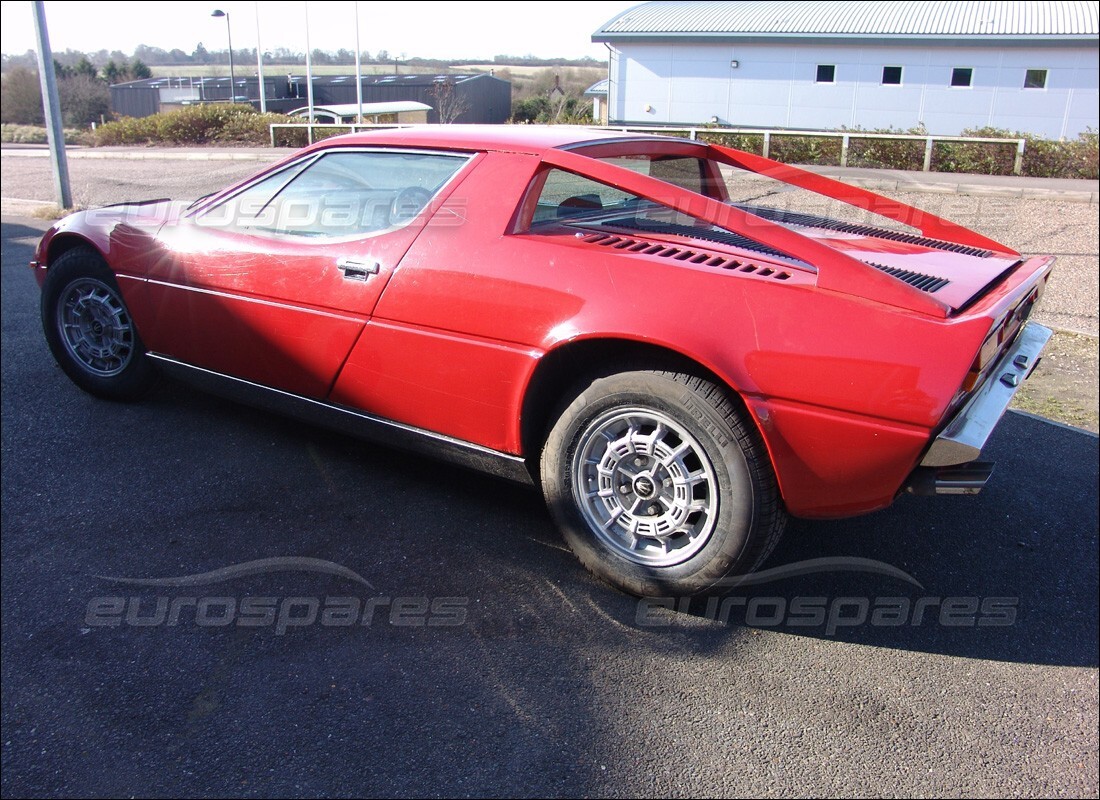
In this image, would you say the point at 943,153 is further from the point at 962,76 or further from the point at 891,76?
the point at 962,76

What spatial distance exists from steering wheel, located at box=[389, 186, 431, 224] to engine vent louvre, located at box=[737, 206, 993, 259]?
1271mm

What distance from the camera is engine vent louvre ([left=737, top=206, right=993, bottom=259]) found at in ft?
11.7

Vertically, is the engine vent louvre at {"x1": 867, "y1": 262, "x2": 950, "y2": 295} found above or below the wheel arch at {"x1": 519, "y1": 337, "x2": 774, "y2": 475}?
above

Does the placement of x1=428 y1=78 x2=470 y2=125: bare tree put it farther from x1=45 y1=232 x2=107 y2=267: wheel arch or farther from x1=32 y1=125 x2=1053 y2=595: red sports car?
x1=32 y1=125 x2=1053 y2=595: red sports car

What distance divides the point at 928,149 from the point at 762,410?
15.3 metres

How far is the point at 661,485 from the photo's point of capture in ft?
9.37

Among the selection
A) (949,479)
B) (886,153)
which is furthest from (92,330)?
(886,153)

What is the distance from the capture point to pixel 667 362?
2814 mm

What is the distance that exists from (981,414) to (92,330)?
413 cm

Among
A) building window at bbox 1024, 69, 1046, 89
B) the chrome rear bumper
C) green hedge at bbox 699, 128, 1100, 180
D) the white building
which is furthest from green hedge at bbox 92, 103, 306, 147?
building window at bbox 1024, 69, 1046, 89

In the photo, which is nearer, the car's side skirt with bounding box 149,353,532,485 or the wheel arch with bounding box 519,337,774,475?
the wheel arch with bounding box 519,337,774,475

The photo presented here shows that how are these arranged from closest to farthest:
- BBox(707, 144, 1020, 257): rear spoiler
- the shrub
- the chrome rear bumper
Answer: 1. the chrome rear bumper
2. BBox(707, 144, 1020, 257): rear spoiler
3. the shrub

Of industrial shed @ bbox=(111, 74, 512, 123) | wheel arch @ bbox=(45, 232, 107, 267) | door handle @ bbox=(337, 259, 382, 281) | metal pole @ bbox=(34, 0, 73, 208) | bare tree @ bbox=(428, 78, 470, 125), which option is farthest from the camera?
industrial shed @ bbox=(111, 74, 512, 123)

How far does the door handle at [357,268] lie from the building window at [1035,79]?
3036cm
